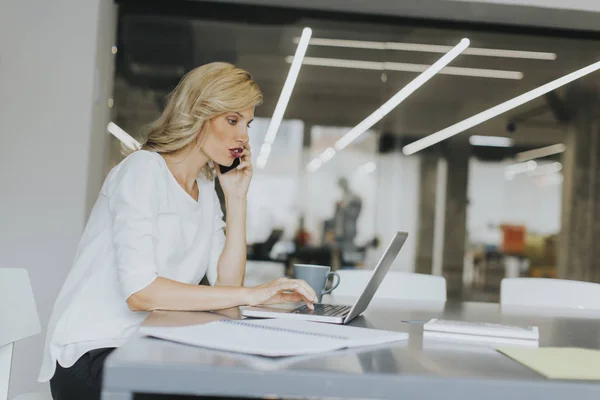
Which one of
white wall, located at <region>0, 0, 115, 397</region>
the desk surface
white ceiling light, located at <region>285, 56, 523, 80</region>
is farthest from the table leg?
white ceiling light, located at <region>285, 56, 523, 80</region>

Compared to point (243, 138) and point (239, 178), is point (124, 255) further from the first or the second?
point (239, 178)

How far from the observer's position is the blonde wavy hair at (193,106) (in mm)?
1892

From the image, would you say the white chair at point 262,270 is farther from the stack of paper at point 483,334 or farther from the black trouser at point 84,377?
the stack of paper at point 483,334

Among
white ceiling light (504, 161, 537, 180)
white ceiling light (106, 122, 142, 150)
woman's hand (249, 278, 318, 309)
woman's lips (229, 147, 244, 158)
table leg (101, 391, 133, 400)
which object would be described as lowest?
table leg (101, 391, 133, 400)

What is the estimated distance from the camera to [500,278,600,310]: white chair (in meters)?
2.49

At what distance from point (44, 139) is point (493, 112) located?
291 cm

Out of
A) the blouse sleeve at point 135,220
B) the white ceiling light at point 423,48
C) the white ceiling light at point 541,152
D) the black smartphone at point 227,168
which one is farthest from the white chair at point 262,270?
the blouse sleeve at point 135,220

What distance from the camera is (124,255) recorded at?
148 centimetres

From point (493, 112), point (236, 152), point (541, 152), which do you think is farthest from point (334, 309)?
point (541, 152)

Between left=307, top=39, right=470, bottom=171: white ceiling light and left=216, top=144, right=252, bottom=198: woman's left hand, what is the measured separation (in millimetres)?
2308

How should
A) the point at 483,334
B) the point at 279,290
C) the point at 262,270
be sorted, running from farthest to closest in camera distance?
the point at 262,270 < the point at 279,290 < the point at 483,334

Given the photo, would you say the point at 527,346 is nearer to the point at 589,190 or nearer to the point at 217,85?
the point at 217,85

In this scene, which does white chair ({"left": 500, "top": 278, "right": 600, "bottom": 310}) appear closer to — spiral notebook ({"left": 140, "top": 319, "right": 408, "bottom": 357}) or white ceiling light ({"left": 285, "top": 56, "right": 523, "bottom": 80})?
spiral notebook ({"left": 140, "top": 319, "right": 408, "bottom": 357})

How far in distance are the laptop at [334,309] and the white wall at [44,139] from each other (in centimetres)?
248
